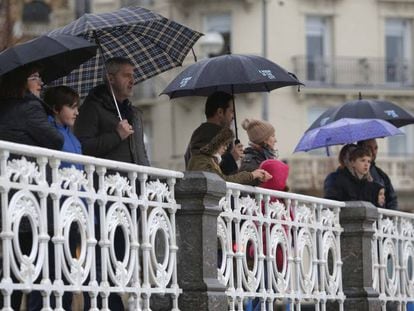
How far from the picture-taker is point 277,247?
15.0 metres

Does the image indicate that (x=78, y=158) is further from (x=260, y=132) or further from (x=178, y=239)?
(x=260, y=132)

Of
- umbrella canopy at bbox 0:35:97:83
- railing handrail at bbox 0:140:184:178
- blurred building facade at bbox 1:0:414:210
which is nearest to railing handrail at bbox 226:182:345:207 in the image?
railing handrail at bbox 0:140:184:178

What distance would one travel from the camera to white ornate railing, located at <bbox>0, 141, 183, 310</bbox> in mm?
11109

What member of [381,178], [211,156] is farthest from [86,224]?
[381,178]

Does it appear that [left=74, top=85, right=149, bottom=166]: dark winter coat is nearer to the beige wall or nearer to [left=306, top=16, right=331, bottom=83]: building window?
the beige wall

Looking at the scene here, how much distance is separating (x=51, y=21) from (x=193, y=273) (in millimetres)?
49266

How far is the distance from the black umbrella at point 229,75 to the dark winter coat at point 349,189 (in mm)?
1312

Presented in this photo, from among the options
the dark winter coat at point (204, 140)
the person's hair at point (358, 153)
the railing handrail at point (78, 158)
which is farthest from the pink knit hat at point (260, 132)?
the railing handrail at point (78, 158)

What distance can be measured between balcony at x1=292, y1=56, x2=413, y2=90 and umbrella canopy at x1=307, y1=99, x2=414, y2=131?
39.8 m

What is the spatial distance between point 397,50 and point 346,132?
4322 cm

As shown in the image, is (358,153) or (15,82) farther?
(358,153)

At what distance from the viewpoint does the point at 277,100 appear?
195 feet

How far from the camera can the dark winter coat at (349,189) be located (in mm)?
17188

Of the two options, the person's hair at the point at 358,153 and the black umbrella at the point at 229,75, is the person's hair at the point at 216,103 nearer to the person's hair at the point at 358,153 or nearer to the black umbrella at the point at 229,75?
the black umbrella at the point at 229,75
